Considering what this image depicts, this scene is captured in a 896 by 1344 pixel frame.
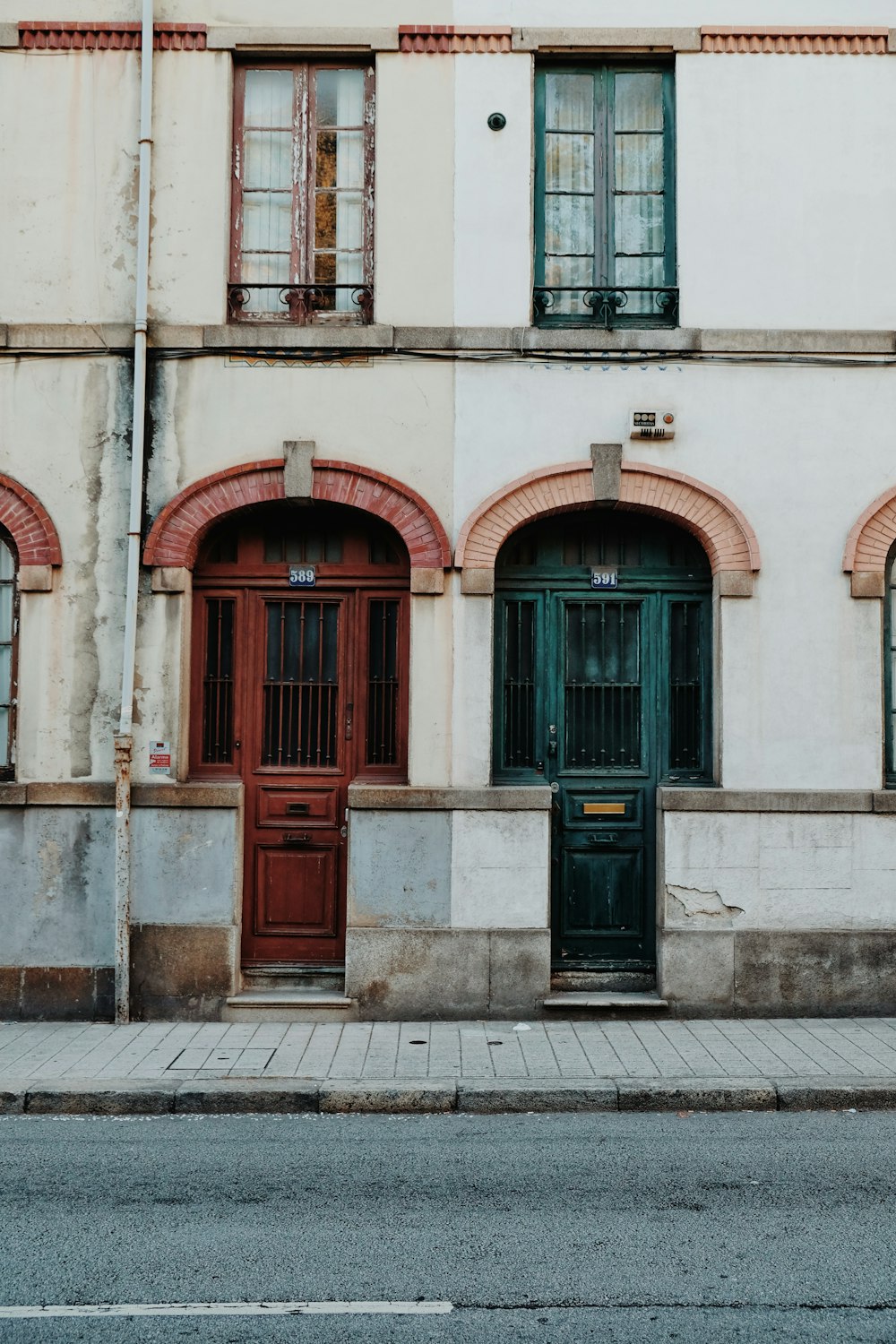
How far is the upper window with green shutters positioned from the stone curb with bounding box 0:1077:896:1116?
5.62 meters

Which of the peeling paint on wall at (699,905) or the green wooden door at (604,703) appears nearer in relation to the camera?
the peeling paint on wall at (699,905)

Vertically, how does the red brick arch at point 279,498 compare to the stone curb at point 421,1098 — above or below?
above

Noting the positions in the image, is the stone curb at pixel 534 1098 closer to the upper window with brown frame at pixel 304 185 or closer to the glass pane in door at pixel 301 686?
the glass pane in door at pixel 301 686

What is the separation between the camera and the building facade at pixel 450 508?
905 centimetres

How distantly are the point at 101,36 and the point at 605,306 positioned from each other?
172 inches

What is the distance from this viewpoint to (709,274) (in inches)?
368

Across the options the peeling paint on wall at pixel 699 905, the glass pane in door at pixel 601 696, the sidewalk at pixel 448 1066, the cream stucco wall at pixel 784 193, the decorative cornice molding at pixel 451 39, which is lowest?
the sidewalk at pixel 448 1066

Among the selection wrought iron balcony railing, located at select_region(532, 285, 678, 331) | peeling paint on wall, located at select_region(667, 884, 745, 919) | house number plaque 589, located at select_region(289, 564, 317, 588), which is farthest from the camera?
house number plaque 589, located at select_region(289, 564, 317, 588)

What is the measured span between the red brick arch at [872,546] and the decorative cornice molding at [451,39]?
4470mm

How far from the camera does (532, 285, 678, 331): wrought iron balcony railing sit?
9445 mm

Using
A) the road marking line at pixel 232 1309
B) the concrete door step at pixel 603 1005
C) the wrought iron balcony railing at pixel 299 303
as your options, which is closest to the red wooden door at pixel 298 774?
the concrete door step at pixel 603 1005

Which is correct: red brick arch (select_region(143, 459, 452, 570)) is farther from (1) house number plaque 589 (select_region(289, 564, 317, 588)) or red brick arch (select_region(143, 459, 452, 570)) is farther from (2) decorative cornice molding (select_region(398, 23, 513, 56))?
(2) decorative cornice molding (select_region(398, 23, 513, 56))

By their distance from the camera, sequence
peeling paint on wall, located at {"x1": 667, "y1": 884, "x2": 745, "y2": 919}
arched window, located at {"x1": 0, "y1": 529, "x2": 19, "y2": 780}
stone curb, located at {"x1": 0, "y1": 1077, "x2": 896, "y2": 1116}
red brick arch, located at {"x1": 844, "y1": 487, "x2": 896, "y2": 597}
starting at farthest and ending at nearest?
arched window, located at {"x1": 0, "y1": 529, "x2": 19, "y2": 780}
red brick arch, located at {"x1": 844, "y1": 487, "x2": 896, "y2": 597}
peeling paint on wall, located at {"x1": 667, "y1": 884, "x2": 745, "y2": 919}
stone curb, located at {"x1": 0, "y1": 1077, "x2": 896, "y2": 1116}

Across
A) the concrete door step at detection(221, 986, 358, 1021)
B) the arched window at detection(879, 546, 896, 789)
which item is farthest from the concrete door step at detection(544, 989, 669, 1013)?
the arched window at detection(879, 546, 896, 789)
